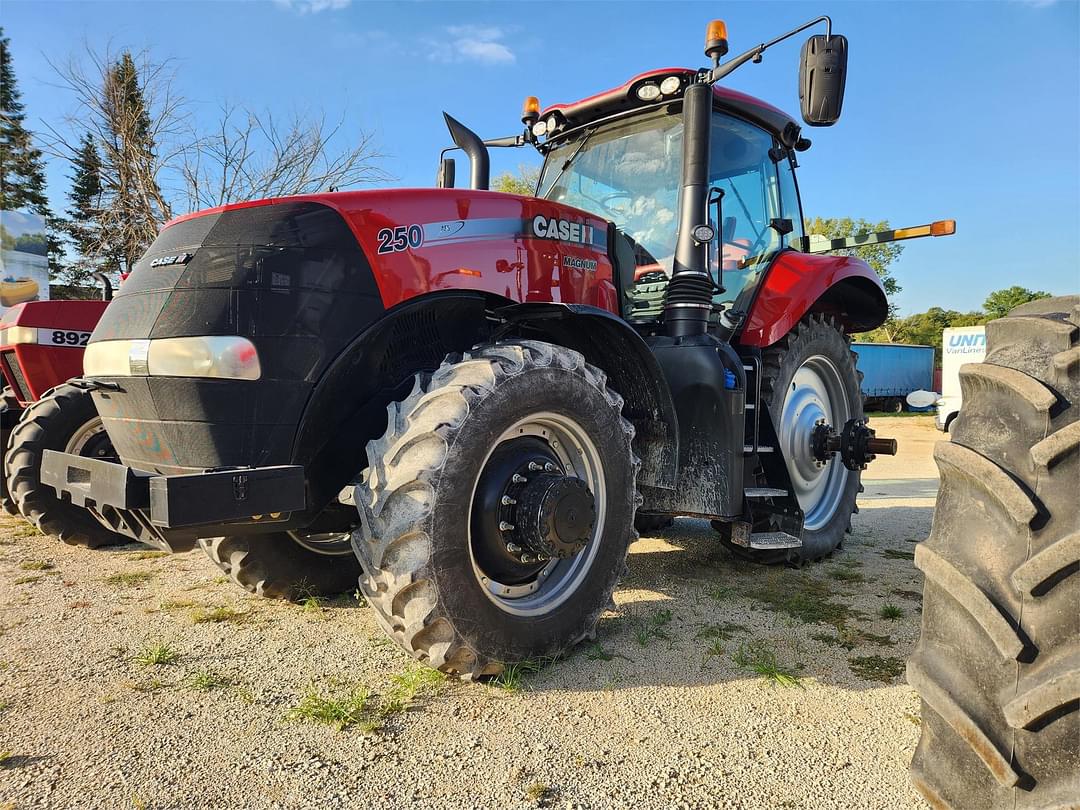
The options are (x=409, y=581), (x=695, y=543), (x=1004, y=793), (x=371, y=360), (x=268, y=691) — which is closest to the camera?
(x=1004, y=793)

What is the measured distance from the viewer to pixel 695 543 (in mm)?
4965

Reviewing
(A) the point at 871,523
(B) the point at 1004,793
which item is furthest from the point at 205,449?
(A) the point at 871,523

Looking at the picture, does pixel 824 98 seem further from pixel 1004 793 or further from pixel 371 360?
pixel 1004 793

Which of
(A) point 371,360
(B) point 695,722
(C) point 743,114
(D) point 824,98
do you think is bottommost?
(B) point 695,722

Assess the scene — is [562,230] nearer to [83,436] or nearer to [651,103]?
[651,103]

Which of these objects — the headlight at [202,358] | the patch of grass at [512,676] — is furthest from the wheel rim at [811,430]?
the headlight at [202,358]

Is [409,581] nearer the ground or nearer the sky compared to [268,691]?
nearer the sky

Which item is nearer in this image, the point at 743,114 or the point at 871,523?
the point at 743,114

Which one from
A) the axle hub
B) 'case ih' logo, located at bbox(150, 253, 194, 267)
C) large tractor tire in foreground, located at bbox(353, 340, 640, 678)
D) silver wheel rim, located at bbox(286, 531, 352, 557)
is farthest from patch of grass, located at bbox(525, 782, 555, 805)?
the axle hub

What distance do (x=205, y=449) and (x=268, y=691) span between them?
2.89ft

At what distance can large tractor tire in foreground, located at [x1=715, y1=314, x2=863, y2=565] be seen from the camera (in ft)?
13.6

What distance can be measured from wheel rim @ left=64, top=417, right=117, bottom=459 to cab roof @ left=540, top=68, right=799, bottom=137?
3.57m

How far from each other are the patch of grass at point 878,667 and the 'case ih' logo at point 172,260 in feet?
9.55

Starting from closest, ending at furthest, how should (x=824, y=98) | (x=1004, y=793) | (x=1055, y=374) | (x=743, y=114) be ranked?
(x=1004, y=793) < (x=1055, y=374) < (x=824, y=98) < (x=743, y=114)
